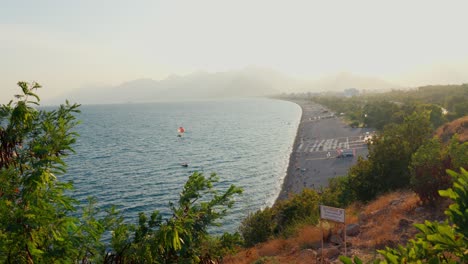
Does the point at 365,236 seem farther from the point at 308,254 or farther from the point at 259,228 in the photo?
the point at 259,228

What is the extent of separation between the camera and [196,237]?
8.24m

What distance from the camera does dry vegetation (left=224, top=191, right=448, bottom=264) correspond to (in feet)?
52.3

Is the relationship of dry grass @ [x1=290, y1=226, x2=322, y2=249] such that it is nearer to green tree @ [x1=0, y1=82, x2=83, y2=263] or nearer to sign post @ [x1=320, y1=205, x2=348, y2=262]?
sign post @ [x1=320, y1=205, x2=348, y2=262]

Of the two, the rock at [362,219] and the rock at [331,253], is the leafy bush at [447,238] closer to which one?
the rock at [331,253]

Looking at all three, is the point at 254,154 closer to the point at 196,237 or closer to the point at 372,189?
the point at 372,189

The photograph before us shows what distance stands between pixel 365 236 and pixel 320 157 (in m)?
52.3

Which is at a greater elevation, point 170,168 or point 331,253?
point 331,253

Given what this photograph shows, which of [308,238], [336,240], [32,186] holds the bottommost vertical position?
[308,238]

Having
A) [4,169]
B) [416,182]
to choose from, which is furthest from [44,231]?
[416,182]

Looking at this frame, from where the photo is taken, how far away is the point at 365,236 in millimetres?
17594

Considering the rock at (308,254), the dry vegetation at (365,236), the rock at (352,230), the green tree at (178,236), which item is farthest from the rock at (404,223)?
the green tree at (178,236)

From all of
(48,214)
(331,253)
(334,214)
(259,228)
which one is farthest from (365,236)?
(48,214)

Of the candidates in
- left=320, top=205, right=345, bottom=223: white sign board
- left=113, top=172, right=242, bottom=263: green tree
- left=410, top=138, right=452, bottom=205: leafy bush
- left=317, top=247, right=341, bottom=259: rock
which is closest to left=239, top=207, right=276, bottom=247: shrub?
left=317, top=247, right=341, bottom=259: rock

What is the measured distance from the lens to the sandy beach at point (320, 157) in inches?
2093
